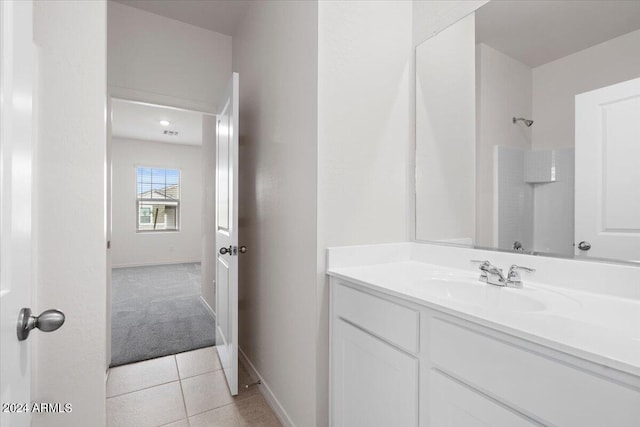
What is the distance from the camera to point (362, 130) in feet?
5.10

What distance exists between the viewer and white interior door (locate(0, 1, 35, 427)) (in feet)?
1.88

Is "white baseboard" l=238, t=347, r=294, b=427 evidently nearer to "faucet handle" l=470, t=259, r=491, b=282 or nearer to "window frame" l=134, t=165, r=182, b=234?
"faucet handle" l=470, t=259, r=491, b=282

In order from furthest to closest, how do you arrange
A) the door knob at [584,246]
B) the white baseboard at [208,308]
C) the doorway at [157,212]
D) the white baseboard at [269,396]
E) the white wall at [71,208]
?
the doorway at [157,212], the white baseboard at [208,308], the white baseboard at [269,396], the white wall at [71,208], the door knob at [584,246]

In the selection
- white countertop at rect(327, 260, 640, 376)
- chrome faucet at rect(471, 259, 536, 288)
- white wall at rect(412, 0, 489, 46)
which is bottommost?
white countertop at rect(327, 260, 640, 376)

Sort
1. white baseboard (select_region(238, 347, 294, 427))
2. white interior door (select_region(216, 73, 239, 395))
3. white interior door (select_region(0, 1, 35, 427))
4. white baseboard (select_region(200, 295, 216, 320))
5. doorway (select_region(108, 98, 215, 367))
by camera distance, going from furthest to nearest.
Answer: doorway (select_region(108, 98, 215, 367))
white baseboard (select_region(200, 295, 216, 320))
white interior door (select_region(216, 73, 239, 395))
white baseboard (select_region(238, 347, 294, 427))
white interior door (select_region(0, 1, 35, 427))

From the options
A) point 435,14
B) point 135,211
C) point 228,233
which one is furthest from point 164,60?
point 135,211

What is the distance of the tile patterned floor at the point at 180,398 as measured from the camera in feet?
5.69

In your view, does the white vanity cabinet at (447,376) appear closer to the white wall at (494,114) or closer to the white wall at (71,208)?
the white wall at (494,114)

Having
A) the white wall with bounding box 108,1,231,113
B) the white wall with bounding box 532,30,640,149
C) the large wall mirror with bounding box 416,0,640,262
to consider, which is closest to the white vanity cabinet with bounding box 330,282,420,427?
the large wall mirror with bounding box 416,0,640,262

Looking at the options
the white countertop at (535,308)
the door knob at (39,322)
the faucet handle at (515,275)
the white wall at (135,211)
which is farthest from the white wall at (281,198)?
the white wall at (135,211)

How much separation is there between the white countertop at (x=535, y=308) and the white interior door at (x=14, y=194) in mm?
998

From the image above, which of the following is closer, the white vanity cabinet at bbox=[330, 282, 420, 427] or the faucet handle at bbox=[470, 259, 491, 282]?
the white vanity cabinet at bbox=[330, 282, 420, 427]

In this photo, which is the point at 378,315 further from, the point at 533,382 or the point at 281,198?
the point at 281,198

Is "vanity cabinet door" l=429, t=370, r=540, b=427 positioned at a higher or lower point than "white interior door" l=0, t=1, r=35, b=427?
lower
